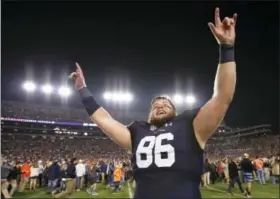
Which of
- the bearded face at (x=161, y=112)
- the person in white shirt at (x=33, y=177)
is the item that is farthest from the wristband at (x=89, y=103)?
the person in white shirt at (x=33, y=177)

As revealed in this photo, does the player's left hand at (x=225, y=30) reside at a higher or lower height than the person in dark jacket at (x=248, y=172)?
higher

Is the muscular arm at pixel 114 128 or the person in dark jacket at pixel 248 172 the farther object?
the person in dark jacket at pixel 248 172

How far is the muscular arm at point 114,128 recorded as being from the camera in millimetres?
2832

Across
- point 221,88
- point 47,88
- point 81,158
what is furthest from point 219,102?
point 47,88

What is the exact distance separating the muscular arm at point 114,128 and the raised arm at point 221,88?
2.02 feet

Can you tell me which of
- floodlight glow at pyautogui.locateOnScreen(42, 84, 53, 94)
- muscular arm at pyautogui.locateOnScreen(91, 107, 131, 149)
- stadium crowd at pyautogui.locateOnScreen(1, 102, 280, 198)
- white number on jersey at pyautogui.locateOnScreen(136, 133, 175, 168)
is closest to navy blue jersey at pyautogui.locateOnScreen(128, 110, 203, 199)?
white number on jersey at pyautogui.locateOnScreen(136, 133, 175, 168)

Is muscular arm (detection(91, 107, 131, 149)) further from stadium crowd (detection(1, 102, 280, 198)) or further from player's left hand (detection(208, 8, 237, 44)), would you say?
stadium crowd (detection(1, 102, 280, 198))

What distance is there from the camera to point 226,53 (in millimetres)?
2449

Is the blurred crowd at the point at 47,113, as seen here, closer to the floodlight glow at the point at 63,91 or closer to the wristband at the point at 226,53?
the floodlight glow at the point at 63,91

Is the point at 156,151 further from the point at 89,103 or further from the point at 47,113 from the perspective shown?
the point at 47,113

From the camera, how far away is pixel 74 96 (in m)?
53.3

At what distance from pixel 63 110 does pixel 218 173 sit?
3409 centimetres

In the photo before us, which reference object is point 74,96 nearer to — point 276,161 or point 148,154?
point 276,161

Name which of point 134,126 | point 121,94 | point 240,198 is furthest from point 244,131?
point 134,126
